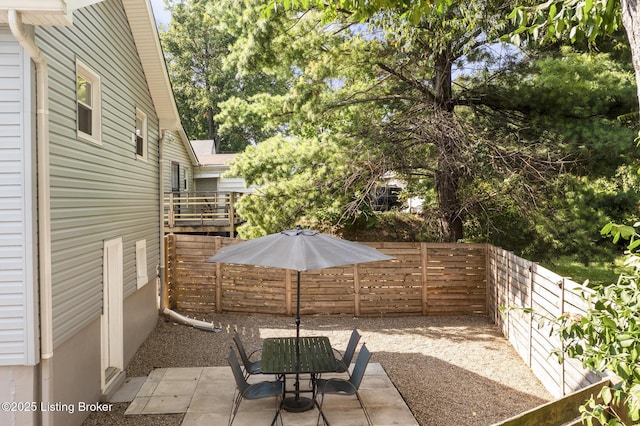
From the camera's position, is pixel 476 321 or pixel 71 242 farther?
pixel 476 321

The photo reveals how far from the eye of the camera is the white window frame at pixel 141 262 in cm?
913

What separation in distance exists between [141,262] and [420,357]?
6.14 metres

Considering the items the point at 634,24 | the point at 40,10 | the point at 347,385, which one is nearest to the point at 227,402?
the point at 347,385

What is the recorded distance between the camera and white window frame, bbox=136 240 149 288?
9133 millimetres

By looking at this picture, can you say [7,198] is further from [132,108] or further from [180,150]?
[180,150]

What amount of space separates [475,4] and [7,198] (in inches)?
344

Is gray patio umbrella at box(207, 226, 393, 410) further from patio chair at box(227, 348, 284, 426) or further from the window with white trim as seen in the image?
the window with white trim

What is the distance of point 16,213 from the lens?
4777mm

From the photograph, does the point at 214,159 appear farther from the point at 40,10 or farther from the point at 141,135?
the point at 40,10

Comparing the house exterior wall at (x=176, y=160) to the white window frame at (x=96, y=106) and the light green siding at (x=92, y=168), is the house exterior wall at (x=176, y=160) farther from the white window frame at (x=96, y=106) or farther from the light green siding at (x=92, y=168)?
the white window frame at (x=96, y=106)

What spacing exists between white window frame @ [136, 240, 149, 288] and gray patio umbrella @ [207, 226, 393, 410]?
11.7 ft

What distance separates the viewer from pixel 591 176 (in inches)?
412

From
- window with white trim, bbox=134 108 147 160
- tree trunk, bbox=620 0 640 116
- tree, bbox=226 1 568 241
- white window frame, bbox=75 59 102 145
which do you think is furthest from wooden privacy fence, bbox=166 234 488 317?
tree trunk, bbox=620 0 640 116

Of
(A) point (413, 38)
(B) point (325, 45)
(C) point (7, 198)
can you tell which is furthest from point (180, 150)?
(C) point (7, 198)
